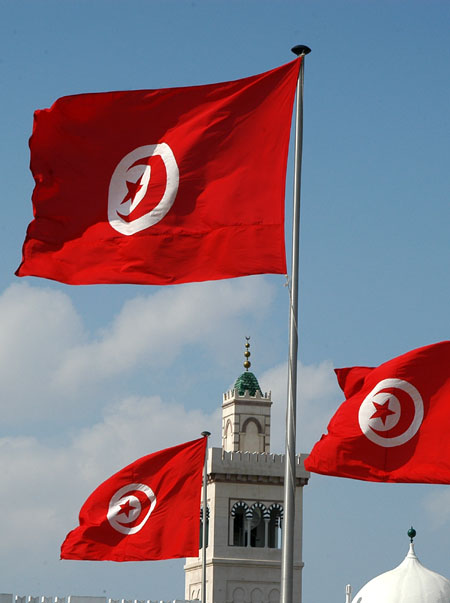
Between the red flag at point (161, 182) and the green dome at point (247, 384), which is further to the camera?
the green dome at point (247, 384)

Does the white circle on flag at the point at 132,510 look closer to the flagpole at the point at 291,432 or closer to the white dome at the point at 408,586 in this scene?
the flagpole at the point at 291,432

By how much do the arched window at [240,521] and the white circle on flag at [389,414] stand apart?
52568mm

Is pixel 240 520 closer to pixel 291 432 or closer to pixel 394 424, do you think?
pixel 394 424

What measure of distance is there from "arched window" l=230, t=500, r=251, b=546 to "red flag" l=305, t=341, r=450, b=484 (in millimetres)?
52401

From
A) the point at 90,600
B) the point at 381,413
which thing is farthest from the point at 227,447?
the point at 381,413

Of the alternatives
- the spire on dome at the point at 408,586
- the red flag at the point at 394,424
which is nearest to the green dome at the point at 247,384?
the spire on dome at the point at 408,586

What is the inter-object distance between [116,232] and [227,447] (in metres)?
60.4

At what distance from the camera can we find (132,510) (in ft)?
88.6

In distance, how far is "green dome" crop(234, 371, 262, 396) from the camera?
249 feet

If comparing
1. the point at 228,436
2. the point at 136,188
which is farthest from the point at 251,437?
the point at 136,188

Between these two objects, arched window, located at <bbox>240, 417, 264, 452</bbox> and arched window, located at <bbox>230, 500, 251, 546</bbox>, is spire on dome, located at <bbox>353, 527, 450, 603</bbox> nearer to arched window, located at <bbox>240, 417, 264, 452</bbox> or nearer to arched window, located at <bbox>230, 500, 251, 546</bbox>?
arched window, located at <bbox>230, 500, 251, 546</bbox>

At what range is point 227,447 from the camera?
74.4 metres

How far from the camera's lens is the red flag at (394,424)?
1766cm

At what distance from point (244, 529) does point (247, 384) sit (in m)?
9.31
